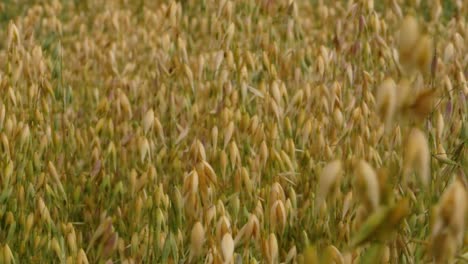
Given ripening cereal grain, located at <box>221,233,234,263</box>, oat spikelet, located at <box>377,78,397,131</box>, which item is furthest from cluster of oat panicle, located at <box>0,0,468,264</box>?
oat spikelet, located at <box>377,78,397,131</box>

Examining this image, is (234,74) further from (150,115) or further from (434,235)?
(434,235)

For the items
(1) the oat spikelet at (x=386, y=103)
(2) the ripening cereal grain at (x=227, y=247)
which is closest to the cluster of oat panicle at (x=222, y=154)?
(2) the ripening cereal grain at (x=227, y=247)

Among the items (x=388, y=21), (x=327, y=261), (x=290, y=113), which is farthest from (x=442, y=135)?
(x=388, y=21)

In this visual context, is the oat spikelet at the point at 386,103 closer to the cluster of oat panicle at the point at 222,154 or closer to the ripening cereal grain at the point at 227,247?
the cluster of oat panicle at the point at 222,154

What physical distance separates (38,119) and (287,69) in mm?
926

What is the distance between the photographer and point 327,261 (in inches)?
25.0

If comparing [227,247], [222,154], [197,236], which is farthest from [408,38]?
[222,154]

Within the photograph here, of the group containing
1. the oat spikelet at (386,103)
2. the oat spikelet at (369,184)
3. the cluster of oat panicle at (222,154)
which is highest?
the oat spikelet at (386,103)

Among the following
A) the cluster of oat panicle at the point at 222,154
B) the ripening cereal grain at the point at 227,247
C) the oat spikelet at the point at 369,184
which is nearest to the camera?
the oat spikelet at the point at 369,184

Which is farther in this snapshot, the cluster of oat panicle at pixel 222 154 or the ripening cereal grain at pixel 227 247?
the cluster of oat panicle at pixel 222 154

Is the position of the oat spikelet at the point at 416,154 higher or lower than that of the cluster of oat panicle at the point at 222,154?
higher

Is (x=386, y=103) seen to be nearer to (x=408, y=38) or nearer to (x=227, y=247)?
(x=408, y=38)

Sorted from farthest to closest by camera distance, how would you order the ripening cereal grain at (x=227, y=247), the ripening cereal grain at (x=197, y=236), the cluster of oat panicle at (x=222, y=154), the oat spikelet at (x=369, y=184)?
the cluster of oat panicle at (x=222, y=154) < the ripening cereal grain at (x=197, y=236) < the ripening cereal grain at (x=227, y=247) < the oat spikelet at (x=369, y=184)

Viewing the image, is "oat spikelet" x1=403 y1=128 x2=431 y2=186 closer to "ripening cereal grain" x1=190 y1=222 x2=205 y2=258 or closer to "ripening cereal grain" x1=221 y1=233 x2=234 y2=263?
"ripening cereal grain" x1=221 y1=233 x2=234 y2=263
